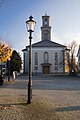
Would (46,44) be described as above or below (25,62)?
above

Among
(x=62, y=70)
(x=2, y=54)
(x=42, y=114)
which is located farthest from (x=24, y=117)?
(x=62, y=70)

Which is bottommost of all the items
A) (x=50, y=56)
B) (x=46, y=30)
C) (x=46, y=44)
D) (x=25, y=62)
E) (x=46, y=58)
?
(x=25, y=62)

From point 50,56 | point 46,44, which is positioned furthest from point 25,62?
point 46,44

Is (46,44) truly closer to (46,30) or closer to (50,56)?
(50,56)

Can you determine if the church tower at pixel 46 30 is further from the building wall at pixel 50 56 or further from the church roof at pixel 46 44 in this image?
the building wall at pixel 50 56

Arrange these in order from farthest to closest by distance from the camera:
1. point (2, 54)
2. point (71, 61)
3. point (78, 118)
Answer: point (71, 61)
point (2, 54)
point (78, 118)

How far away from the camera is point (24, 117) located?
10672 millimetres

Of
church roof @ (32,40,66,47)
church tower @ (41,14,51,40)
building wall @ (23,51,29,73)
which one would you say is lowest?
building wall @ (23,51,29,73)

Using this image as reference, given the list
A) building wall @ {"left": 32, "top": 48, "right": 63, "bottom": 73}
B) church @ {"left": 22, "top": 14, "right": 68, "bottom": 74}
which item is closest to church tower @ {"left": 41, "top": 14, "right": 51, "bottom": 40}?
church @ {"left": 22, "top": 14, "right": 68, "bottom": 74}

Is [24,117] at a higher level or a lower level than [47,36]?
lower

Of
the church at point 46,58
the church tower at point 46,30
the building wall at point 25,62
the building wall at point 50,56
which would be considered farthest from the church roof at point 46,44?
the church tower at point 46,30

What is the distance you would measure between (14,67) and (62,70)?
16.9 meters

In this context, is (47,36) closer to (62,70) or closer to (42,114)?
(62,70)

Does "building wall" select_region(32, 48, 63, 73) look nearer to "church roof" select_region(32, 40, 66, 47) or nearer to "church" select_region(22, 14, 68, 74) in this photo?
"church" select_region(22, 14, 68, 74)
